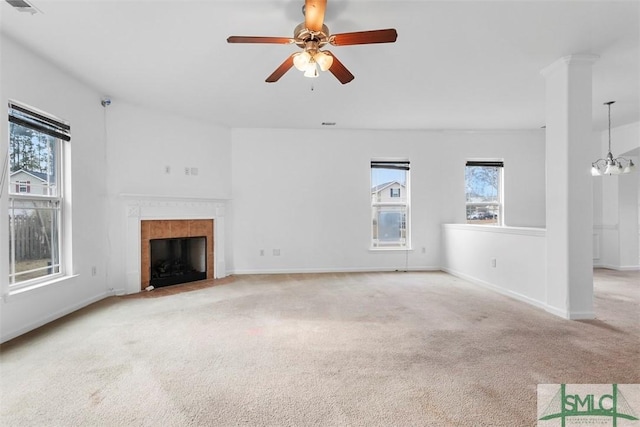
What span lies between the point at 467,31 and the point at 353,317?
2864 mm

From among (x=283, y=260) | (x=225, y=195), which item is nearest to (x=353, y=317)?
(x=283, y=260)

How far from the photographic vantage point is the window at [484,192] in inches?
258

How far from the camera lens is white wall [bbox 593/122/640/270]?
640 cm

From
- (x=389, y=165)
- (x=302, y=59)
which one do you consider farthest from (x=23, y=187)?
(x=389, y=165)

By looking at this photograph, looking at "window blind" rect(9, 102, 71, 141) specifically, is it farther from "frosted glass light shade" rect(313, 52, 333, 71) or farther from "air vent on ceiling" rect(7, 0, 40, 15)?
"frosted glass light shade" rect(313, 52, 333, 71)

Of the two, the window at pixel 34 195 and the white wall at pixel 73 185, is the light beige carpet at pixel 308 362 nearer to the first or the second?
the white wall at pixel 73 185

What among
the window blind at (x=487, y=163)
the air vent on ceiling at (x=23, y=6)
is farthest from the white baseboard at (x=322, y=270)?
the air vent on ceiling at (x=23, y=6)

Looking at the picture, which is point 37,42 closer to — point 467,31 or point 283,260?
point 467,31

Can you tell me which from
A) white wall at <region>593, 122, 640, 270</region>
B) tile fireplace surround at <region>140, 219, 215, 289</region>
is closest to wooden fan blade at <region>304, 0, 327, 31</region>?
tile fireplace surround at <region>140, 219, 215, 289</region>

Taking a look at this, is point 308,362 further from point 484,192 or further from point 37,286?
point 484,192

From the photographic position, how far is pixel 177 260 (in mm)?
5617

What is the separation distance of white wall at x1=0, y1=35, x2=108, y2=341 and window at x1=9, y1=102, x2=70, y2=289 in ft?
0.42

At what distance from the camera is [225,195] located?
235 inches

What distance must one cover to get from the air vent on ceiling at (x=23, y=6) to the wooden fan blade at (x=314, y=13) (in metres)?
2.06
